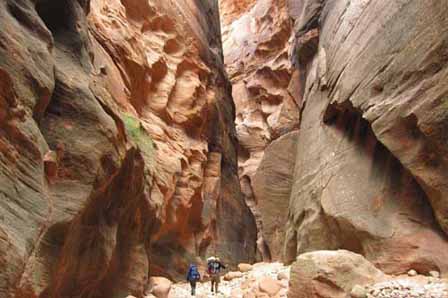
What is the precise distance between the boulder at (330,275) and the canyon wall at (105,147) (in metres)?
3.99

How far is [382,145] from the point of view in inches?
487

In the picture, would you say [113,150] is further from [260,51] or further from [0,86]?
[260,51]

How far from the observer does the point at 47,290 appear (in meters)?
7.16

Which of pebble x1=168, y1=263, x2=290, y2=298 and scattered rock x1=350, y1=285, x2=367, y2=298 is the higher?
pebble x1=168, y1=263, x2=290, y2=298

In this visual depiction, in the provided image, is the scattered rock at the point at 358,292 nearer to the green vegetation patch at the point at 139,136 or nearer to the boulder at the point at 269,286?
the boulder at the point at 269,286

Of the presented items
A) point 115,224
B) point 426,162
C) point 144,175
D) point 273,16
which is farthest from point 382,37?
point 273,16

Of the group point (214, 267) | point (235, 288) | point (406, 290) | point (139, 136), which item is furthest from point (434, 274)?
point (139, 136)

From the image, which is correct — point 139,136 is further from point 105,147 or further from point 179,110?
point 179,110

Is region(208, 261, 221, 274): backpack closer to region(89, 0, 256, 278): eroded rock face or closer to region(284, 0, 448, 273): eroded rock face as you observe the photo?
region(89, 0, 256, 278): eroded rock face

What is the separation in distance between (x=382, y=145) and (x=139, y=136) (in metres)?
6.61

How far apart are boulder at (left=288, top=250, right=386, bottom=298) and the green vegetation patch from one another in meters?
5.27

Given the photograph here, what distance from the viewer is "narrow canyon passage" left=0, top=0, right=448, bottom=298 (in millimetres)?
7062

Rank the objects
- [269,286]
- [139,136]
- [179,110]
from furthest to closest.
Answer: [179,110] < [139,136] < [269,286]

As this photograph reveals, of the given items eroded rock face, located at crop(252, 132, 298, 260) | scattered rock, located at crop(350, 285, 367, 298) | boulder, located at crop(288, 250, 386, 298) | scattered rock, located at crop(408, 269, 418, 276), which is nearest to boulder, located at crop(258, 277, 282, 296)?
boulder, located at crop(288, 250, 386, 298)
